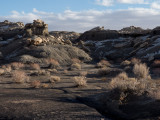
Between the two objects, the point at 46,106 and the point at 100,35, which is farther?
the point at 100,35

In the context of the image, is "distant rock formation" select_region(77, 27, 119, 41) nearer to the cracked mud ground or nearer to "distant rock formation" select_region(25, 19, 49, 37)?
"distant rock formation" select_region(25, 19, 49, 37)

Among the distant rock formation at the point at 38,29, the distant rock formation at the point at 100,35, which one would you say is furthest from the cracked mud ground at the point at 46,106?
the distant rock formation at the point at 100,35

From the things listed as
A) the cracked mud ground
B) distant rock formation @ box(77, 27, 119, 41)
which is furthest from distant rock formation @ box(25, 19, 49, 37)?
the cracked mud ground

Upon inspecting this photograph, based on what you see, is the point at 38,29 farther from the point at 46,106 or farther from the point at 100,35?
the point at 46,106

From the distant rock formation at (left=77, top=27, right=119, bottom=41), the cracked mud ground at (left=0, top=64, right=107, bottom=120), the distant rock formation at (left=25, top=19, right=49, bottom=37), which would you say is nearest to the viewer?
the cracked mud ground at (left=0, top=64, right=107, bottom=120)

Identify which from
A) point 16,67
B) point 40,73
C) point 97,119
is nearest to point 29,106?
point 97,119

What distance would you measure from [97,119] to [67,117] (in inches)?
37.6

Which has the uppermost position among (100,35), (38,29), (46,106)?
(38,29)

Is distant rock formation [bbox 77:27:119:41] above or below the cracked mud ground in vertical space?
above

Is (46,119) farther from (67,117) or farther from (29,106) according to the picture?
(29,106)

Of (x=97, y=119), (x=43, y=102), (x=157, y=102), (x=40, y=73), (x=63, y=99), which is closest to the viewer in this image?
(x=97, y=119)

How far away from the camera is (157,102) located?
7492 millimetres

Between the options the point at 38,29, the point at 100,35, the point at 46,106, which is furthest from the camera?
the point at 100,35

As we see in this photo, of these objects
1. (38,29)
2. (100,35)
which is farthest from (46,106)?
(100,35)
